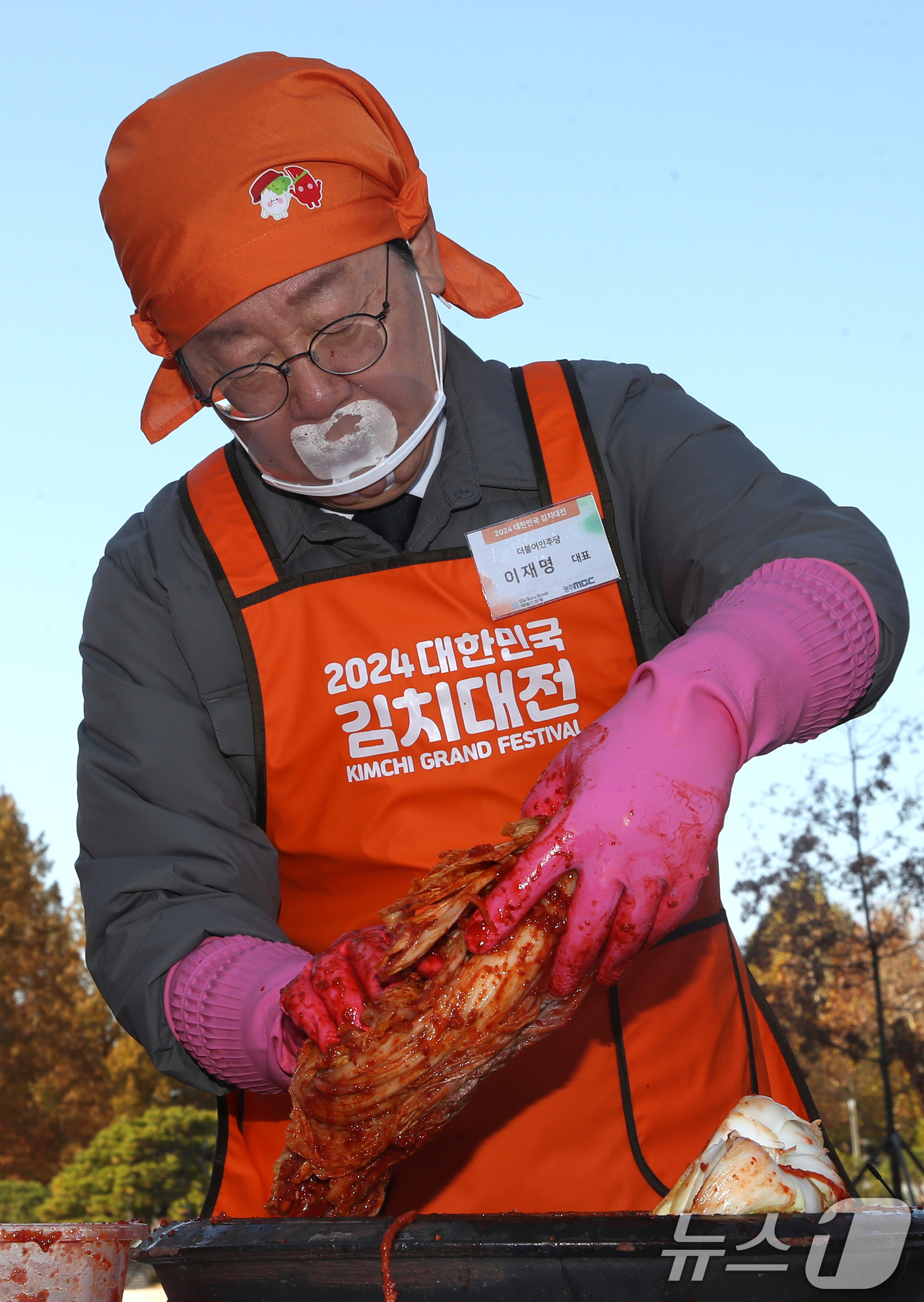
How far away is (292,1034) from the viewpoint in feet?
6.12

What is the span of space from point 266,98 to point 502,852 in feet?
5.03

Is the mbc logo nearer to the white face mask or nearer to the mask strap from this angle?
the white face mask

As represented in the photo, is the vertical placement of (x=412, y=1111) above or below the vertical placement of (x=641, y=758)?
below

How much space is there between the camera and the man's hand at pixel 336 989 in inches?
63.1

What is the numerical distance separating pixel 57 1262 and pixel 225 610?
1.32 meters

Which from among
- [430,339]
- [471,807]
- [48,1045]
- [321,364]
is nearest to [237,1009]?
[471,807]

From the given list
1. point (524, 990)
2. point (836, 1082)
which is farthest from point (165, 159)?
point (836, 1082)

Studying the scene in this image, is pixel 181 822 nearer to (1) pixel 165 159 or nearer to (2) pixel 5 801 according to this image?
(1) pixel 165 159

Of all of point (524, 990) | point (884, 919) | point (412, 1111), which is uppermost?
point (524, 990)

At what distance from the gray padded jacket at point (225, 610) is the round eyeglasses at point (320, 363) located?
241 mm

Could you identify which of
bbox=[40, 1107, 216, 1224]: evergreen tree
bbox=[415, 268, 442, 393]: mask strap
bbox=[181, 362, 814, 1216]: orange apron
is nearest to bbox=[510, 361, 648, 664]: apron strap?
bbox=[181, 362, 814, 1216]: orange apron

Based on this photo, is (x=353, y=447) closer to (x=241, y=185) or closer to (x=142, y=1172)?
(x=241, y=185)

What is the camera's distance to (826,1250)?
0.99 meters

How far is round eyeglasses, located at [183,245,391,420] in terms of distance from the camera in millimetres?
2258
